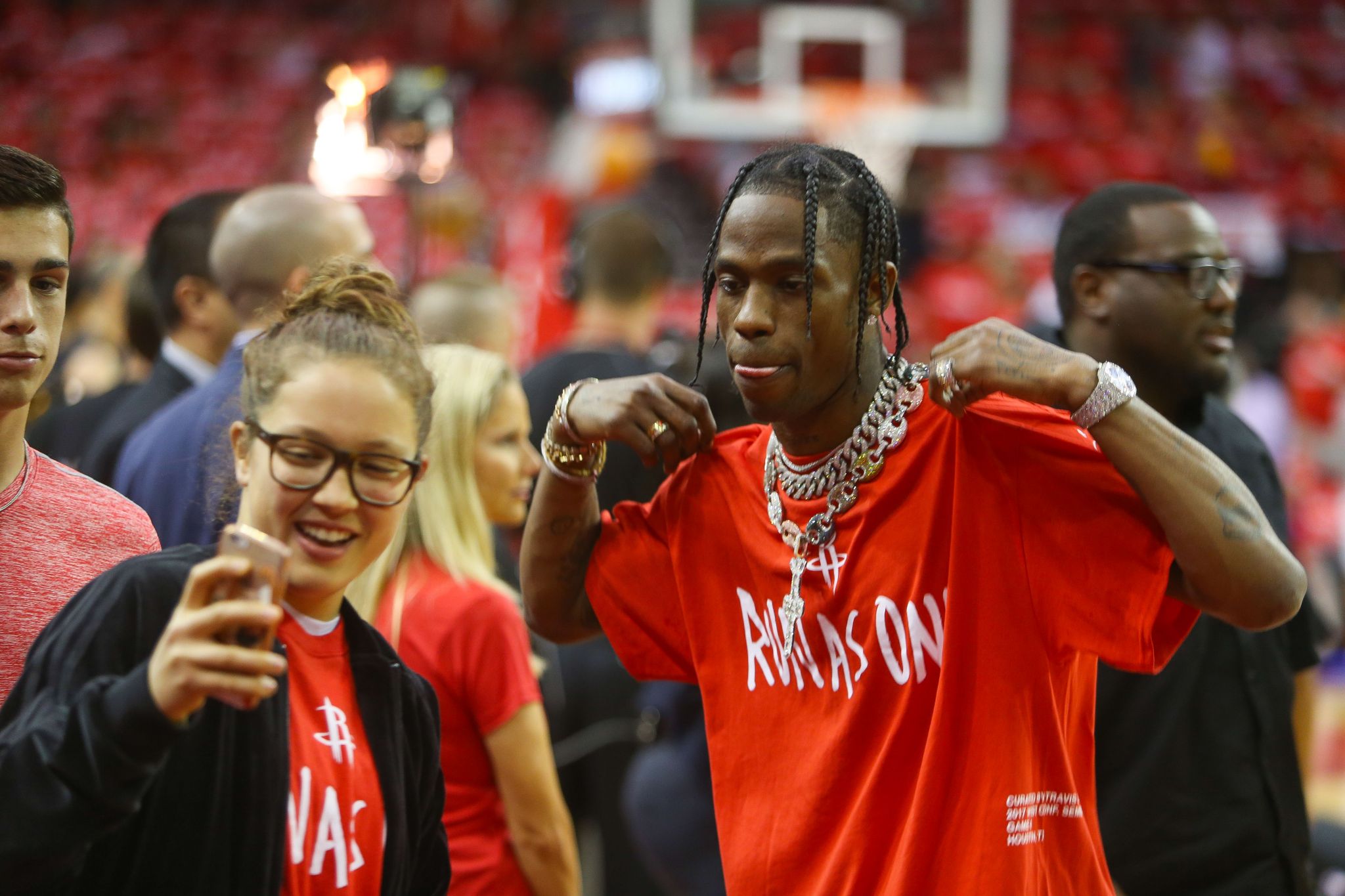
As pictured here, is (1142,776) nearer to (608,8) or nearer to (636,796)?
(636,796)

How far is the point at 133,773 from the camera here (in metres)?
1.36

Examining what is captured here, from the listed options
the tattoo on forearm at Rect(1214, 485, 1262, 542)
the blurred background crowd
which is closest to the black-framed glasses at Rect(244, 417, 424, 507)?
the tattoo on forearm at Rect(1214, 485, 1262, 542)

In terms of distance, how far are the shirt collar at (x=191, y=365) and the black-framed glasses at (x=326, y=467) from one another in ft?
6.10

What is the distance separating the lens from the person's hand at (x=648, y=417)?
2064 millimetres

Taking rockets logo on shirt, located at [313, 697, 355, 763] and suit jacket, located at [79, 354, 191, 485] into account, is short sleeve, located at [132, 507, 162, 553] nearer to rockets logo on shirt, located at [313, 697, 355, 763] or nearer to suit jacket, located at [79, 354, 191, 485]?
rockets logo on shirt, located at [313, 697, 355, 763]

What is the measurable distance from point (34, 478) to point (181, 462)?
31.1 inches

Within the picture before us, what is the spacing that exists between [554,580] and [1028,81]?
46.9 feet

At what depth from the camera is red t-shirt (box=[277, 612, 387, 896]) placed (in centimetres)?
176

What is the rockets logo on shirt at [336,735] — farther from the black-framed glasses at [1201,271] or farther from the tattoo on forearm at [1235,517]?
the black-framed glasses at [1201,271]

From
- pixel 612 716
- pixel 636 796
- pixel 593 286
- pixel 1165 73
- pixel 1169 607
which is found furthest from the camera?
pixel 1165 73

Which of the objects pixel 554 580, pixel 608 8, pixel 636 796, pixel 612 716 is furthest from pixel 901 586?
pixel 608 8

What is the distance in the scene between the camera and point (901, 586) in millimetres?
1907

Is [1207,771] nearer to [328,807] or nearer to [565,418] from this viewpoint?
[565,418]

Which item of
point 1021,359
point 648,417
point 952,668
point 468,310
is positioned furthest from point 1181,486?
point 468,310
